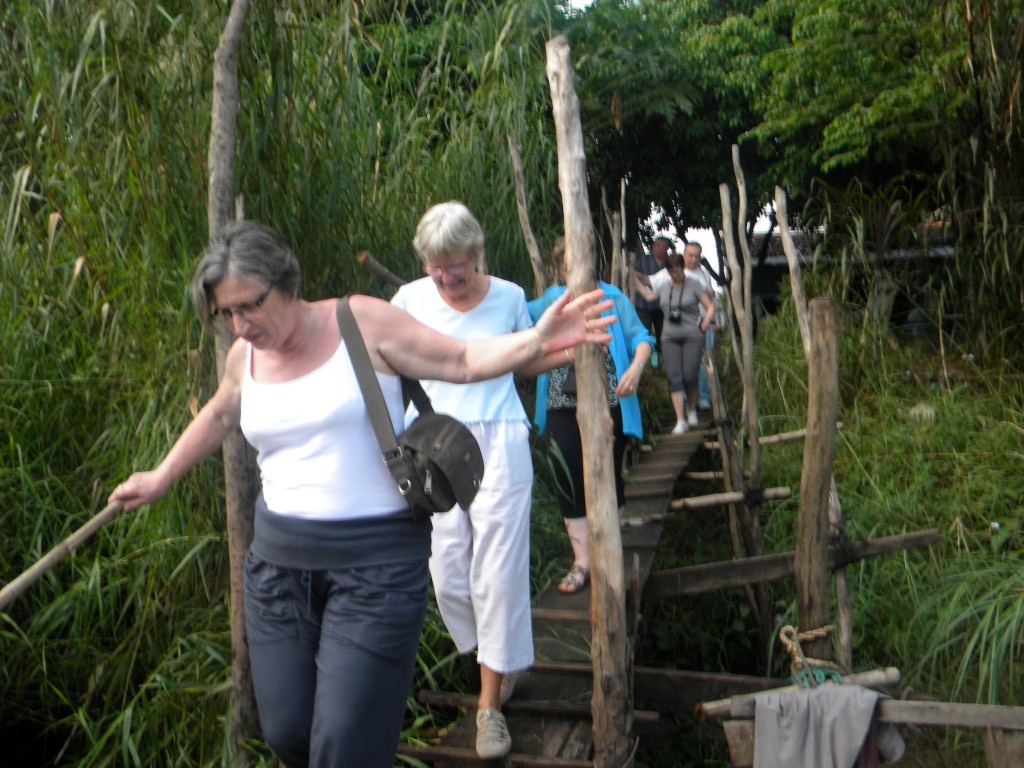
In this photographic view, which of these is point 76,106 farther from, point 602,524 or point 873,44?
point 873,44

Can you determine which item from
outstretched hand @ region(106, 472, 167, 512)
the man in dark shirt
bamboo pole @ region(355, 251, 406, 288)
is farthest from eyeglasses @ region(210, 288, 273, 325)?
the man in dark shirt

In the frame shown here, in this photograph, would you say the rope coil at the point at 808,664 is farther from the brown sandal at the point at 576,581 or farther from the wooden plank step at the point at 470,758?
the brown sandal at the point at 576,581

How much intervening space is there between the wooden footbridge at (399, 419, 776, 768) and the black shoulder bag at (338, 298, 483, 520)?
132cm

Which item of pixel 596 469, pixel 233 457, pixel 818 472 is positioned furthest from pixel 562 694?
pixel 233 457

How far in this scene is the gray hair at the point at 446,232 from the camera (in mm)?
3143

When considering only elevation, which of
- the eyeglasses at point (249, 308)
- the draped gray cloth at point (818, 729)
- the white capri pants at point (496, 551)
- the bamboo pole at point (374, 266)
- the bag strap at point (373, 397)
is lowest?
the draped gray cloth at point (818, 729)

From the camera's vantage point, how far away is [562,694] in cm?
378

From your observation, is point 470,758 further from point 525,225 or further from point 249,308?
point 525,225

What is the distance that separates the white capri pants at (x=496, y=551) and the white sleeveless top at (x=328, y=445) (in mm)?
1021

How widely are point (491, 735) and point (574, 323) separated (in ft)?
5.00

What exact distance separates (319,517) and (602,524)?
3.59ft

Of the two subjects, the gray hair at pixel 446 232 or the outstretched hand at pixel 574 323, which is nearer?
the outstretched hand at pixel 574 323

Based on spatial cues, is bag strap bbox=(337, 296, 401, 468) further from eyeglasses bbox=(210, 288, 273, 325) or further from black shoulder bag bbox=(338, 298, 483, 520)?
eyeglasses bbox=(210, 288, 273, 325)

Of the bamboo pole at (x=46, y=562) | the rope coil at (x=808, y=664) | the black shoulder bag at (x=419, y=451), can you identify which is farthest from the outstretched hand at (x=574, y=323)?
the rope coil at (x=808, y=664)
